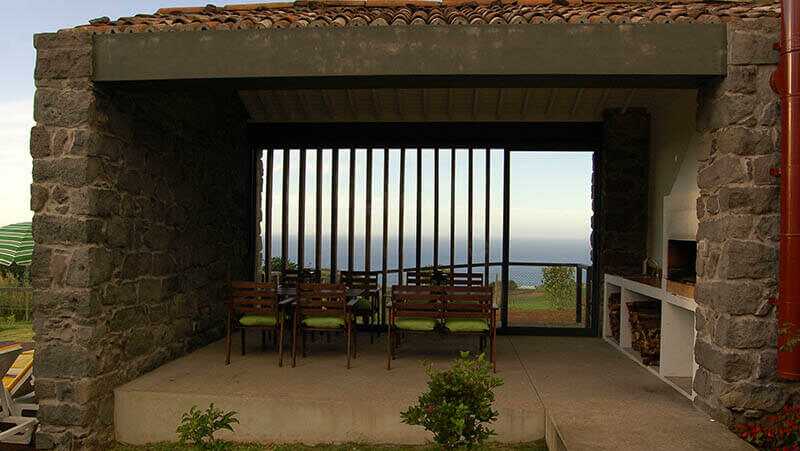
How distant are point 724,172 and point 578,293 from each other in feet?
12.1

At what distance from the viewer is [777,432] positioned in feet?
13.0

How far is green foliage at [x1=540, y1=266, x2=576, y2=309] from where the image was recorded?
781cm

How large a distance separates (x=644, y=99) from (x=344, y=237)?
407cm

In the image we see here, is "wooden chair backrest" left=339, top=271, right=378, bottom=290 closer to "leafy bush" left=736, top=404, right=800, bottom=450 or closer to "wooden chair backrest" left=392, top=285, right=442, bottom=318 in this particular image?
"wooden chair backrest" left=392, top=285, right=442, bottom=318

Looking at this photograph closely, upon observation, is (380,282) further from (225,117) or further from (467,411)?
(467,411)

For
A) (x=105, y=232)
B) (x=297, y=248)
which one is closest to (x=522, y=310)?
(x=297, y=248)

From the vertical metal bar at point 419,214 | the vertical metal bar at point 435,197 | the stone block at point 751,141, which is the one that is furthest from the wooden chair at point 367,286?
the stone block at point 751,141

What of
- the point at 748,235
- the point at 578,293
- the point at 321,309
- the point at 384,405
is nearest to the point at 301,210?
the point at 321,309

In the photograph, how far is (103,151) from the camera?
4.79 metres

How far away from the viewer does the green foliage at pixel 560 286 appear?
781 cm

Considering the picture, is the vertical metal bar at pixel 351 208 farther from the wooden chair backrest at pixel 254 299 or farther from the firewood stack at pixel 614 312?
the firewood stack at pixel 614 312

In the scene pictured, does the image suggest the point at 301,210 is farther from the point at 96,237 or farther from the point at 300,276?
the point at 96,237

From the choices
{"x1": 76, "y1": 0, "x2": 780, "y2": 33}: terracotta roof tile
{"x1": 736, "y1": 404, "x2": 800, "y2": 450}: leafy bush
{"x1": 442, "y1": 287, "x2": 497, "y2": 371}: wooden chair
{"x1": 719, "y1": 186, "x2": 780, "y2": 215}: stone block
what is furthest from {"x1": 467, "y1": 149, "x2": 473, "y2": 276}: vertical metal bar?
{"x1": 736, "y1": 404, "x2": 800, "y2": 450}: leafy bush

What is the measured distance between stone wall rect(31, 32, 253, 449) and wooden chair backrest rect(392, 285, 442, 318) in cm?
218
